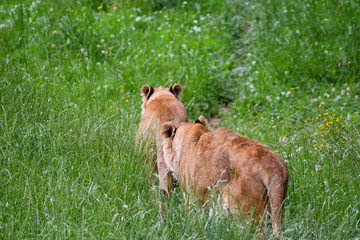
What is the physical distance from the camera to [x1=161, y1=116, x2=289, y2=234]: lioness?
3424 mm

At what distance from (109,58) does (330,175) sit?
15.3ft

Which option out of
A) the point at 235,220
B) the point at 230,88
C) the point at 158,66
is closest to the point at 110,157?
the point at 235,220

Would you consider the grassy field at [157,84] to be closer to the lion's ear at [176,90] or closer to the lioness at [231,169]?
the lioness at [231,169]

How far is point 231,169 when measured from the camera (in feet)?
12.1

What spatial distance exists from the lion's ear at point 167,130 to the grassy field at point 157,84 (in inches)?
13.3

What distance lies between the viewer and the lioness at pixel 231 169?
342 centimetres

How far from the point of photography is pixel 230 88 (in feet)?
27.2

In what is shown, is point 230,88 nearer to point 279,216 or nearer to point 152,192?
point 152,192

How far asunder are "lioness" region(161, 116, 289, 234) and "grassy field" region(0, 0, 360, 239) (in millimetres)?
168

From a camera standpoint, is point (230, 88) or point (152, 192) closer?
point (152, 192)

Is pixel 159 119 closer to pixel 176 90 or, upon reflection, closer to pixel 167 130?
pixel 167 130

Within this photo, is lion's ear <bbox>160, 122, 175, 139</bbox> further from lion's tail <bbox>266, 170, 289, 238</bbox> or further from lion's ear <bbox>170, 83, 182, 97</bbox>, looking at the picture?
lion's tail <bbox>266, 170, 289, 238</bbox>

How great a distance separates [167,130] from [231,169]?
3.75ft

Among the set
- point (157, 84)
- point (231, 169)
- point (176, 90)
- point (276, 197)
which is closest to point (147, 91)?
point (176, 90)
